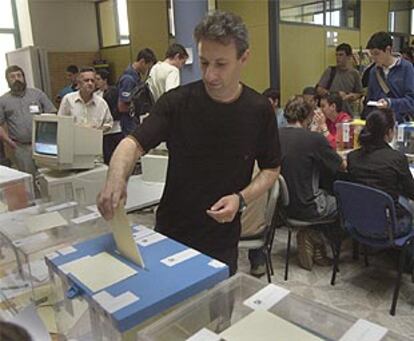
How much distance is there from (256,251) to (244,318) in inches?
86.8

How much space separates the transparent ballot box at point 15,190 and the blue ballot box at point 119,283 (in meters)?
1.12

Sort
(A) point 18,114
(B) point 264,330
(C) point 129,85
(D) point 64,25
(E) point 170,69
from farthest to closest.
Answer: (D) point 64,25 → (C) point 129,85 → (A) point 18,114 → (E) point 170,69 → (B) point 264,330

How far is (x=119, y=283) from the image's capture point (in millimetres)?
823

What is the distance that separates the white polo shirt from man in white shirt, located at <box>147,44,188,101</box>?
21.7 inches

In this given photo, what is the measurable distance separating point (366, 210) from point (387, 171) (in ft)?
0.94

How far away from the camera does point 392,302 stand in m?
2.49

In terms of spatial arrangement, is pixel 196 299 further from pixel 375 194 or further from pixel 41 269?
pixel 375 194

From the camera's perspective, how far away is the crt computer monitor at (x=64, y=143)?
2803 mm

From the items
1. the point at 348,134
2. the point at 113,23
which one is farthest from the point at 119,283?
the point at 113,23

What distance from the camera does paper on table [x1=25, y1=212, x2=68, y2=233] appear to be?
1.35 metres

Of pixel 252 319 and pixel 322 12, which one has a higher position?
pixel 322 12

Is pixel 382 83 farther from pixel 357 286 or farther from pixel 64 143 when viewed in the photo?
pixel 64 143

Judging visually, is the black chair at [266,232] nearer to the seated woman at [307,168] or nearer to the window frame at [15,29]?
Answer: the seated woman at [307,168]

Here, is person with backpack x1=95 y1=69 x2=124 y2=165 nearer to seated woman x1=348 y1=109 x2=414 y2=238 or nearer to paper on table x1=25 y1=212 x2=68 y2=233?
seated woman x1=348 y1=109 x2=414 y2=238
